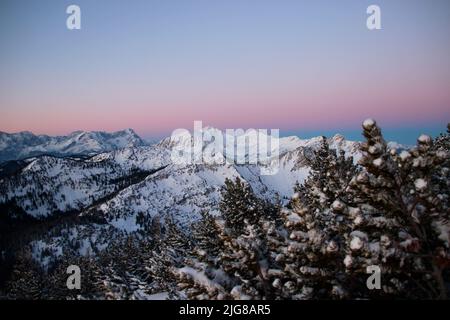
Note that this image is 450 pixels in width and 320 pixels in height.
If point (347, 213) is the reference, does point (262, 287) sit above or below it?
below

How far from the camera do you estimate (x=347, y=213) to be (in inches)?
537

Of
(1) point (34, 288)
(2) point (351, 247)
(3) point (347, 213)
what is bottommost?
(1) point (34, 288)

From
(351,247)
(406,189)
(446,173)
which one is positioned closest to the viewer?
(351,247)

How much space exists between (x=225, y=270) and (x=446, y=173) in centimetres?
1479

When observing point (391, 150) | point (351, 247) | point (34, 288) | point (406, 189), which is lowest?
point (34, 288)

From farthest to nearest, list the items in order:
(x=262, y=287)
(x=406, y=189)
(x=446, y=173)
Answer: (x=446, y=173) < (x=262, y=287) < (x=406, y=189)

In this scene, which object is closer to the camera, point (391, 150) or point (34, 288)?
point (391, 150)

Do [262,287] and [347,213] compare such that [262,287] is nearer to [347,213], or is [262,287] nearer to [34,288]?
[347,213]

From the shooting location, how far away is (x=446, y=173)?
2106 centimetres
